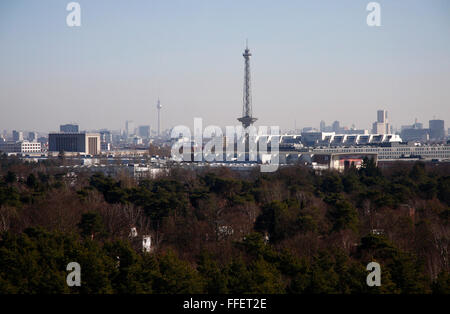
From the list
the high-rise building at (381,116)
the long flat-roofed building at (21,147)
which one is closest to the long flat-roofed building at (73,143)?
the long flat-roofed building at (21,147)

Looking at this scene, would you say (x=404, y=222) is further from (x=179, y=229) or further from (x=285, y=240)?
(x=179, y=229)

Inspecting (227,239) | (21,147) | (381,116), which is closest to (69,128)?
(21,147)

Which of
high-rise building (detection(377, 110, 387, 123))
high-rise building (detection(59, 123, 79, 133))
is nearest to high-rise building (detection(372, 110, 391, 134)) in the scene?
high-rise building (detection(377, 110, 387, 123))

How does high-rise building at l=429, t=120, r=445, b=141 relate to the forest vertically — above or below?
above

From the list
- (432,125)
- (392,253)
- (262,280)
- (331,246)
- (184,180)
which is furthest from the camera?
(432,125)

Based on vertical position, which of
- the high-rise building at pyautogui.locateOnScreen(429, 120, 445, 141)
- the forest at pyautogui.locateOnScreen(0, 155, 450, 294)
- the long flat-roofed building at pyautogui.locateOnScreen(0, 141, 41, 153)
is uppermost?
the high-rise building at pyautogui.locateOnScreen(429, 120, 445, 141)

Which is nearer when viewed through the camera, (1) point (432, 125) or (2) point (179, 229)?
(2) point (179, 229)

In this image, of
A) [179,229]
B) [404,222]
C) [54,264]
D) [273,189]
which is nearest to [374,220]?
[404,222]

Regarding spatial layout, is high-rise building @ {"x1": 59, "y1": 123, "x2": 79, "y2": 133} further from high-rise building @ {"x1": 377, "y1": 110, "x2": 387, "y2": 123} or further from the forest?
the forest
